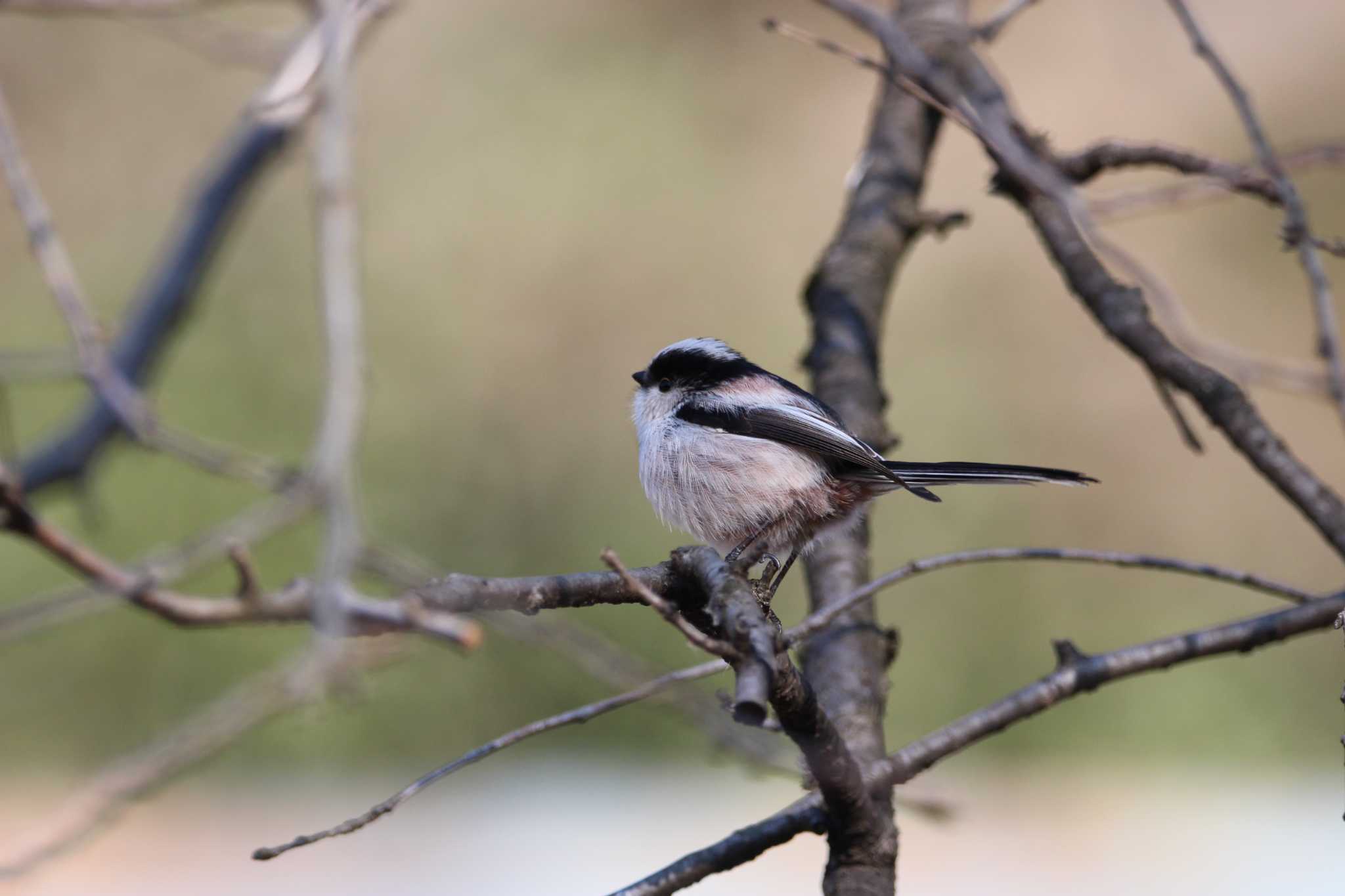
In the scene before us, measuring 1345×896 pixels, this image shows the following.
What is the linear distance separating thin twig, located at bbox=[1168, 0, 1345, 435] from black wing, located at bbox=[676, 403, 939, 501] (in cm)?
59

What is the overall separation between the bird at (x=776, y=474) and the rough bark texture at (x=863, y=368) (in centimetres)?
7

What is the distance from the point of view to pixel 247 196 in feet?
9.98

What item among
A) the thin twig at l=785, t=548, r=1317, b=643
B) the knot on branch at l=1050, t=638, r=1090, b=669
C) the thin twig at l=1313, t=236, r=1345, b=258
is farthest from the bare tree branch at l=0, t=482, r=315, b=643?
the thin twig at l=1313, t=236, r=1345, b=258

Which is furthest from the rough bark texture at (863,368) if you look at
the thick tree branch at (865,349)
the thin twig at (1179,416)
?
the thin twig at (1179,416)

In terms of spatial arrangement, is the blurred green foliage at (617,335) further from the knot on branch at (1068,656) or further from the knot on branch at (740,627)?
the knot on branch at (740,627)

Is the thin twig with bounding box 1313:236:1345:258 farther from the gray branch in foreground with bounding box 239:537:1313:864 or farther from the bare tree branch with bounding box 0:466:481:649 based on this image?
the bare tree branch with bounding box 0:466:481:649

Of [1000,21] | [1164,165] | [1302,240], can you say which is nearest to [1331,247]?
[1302,240]

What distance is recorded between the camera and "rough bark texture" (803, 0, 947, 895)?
1356 millimetres

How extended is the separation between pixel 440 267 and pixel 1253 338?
3033 millimetres

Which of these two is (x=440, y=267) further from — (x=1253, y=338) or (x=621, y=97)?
(x=1253, y=338)

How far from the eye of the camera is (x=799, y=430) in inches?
72.9

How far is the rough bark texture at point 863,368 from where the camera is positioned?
1.36 metres

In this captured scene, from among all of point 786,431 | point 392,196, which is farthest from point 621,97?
point 786,431

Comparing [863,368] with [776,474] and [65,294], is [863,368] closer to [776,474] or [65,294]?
[776,474]
